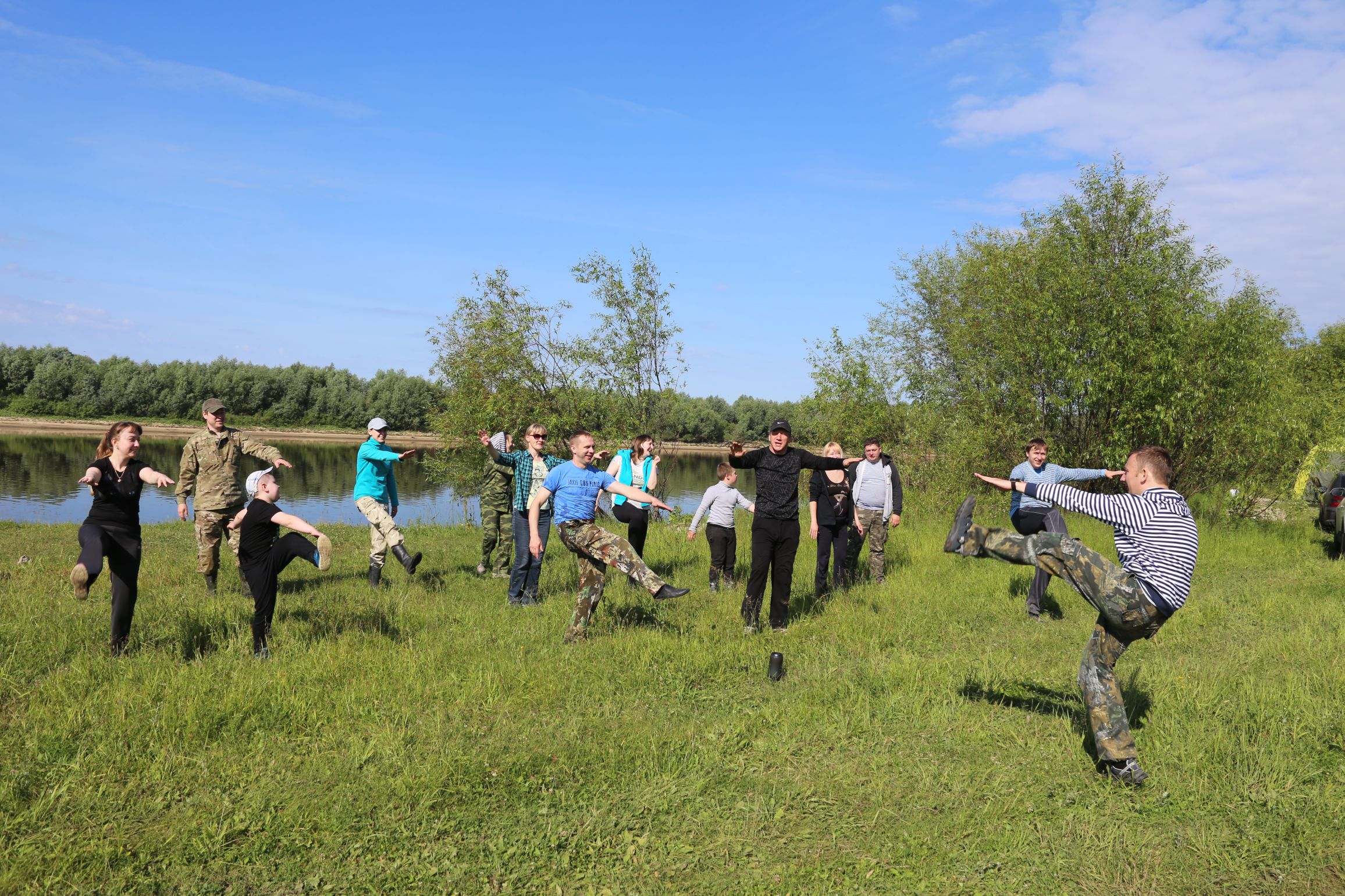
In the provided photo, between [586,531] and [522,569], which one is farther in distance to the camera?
[522,569]

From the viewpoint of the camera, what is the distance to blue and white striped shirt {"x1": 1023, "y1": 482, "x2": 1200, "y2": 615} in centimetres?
509

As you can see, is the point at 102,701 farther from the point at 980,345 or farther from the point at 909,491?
the point at 980,345

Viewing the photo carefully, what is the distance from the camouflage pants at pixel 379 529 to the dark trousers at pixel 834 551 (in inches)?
217

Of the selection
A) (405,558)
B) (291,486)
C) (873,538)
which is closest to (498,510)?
(405,558)

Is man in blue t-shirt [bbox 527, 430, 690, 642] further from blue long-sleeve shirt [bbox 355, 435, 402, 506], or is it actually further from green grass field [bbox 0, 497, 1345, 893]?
blue long-sleeve shirt [bbox 355, 435, 402, 506]

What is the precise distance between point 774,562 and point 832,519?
2.75m

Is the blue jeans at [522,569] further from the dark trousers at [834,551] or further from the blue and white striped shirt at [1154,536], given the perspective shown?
the blue and white striped shirt at [1154,536]

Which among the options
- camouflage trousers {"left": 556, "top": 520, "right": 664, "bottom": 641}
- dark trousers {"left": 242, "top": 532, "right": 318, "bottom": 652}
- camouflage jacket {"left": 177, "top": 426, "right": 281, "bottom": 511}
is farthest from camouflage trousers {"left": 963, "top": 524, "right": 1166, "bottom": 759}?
camouflage jacket {"left": 177, "top": 426, "right": 281, "bottom": 511}

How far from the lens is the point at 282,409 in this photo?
89.6m

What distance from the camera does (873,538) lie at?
11.3 meters

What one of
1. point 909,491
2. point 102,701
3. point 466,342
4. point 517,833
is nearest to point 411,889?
Result: point 517,833

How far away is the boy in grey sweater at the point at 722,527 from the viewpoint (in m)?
11.0

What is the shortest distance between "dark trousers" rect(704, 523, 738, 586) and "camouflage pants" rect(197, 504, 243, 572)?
→ 231 inches

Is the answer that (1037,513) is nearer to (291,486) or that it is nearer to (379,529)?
(379,529)
